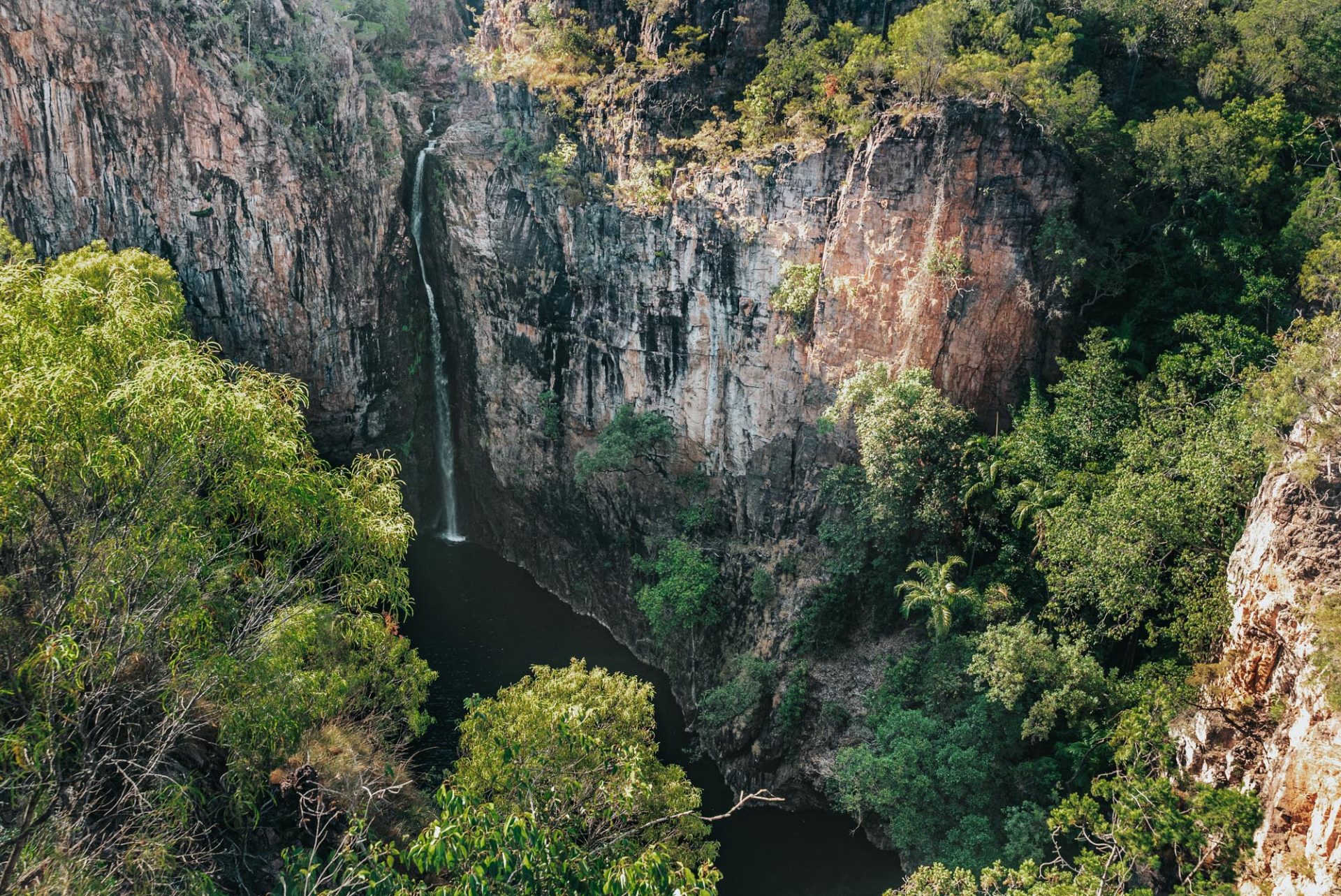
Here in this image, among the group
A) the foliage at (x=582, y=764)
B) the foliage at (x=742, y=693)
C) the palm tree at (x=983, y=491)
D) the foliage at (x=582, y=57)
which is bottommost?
the foliage at (x=742, y=693)

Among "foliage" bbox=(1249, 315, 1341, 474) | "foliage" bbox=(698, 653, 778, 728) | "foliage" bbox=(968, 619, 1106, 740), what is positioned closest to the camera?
"foliage" bbox=(1249, 315, 1341, 474)

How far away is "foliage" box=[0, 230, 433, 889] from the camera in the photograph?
9844 mm

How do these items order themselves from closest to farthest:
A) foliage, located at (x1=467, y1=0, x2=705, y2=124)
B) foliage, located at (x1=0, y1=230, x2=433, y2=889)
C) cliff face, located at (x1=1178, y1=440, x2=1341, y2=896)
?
1. foliage, located at (x1=0, y1=230, x2=433, y2=889)
2. cliff face, located at (x1=1178, y1=440, x2=1341, y2=896)
3. foliage, located at (x1=467, y1=0, x2=705, y2=124)

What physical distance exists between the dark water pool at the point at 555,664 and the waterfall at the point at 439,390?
3.17ft

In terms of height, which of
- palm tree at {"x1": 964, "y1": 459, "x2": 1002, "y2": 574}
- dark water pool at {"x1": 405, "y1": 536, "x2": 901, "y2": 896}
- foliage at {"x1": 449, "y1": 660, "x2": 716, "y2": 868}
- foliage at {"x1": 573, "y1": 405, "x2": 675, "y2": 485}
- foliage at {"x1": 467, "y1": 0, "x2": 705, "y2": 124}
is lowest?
dark water pool at {"x1": 405, "y1": 536, "x2": 901, "y2": 896}

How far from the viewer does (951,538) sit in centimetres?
1897

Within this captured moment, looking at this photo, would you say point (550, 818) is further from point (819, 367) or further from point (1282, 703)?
point (819, 367)

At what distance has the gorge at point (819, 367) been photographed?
1403 centimetres

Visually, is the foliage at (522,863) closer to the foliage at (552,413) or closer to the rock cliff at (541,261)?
the rock cliff at (541,261)

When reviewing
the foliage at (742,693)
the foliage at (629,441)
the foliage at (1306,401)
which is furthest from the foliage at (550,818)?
the foliage at (1306,401)

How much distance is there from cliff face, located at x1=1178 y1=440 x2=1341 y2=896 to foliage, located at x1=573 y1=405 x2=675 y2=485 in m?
13.4

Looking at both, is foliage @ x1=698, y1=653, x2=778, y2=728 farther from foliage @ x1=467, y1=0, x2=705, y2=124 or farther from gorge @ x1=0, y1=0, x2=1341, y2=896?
foliage @ x1=467, y1=0, x2=705, y2=124

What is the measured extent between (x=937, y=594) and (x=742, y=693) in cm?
509

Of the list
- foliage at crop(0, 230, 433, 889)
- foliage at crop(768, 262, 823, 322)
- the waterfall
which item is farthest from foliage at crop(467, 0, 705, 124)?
foliage at crop(0, 230, 433, 889)
